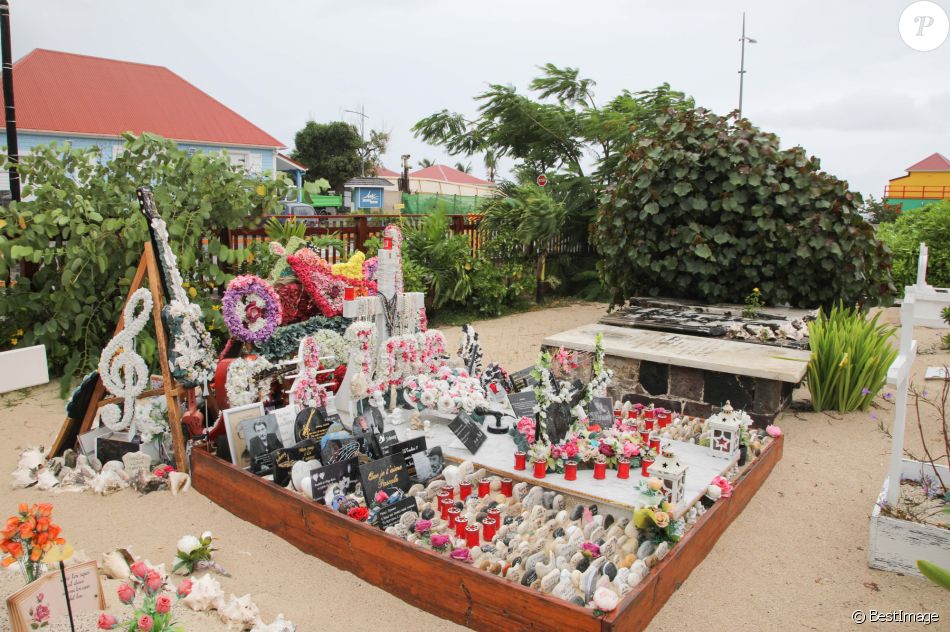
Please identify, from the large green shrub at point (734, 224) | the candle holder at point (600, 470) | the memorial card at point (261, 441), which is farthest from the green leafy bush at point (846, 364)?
the memorial card at point (261, 441)

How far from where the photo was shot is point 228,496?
149 inches

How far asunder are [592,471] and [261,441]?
1865 millimetres

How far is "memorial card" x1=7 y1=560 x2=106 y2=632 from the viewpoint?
2309mm

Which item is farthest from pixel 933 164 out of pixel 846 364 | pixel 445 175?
pixel 846 364

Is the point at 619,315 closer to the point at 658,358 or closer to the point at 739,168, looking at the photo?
the point at 658,358

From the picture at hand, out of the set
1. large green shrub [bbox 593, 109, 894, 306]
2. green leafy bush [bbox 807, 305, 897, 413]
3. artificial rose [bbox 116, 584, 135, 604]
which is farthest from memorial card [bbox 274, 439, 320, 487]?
large green shrub [bbox 593, 109, 894, 306]

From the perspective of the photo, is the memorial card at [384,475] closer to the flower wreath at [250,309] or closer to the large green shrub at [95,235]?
the flower wreath at [250,309]

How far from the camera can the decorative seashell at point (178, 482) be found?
3989 mm

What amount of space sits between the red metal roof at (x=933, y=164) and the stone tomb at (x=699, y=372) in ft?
94.6

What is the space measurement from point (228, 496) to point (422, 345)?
5.65 ft

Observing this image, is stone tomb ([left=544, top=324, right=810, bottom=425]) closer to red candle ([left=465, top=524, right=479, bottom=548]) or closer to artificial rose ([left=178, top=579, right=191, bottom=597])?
red candle ([left=465, top=524, right=479, bottom=548])

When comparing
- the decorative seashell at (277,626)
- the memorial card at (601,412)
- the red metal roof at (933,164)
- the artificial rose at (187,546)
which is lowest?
the decorative seashell at (277,626)

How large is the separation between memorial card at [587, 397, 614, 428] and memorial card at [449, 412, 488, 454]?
74cm

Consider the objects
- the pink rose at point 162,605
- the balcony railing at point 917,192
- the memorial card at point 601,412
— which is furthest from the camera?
the balcony railing at point 917,192
